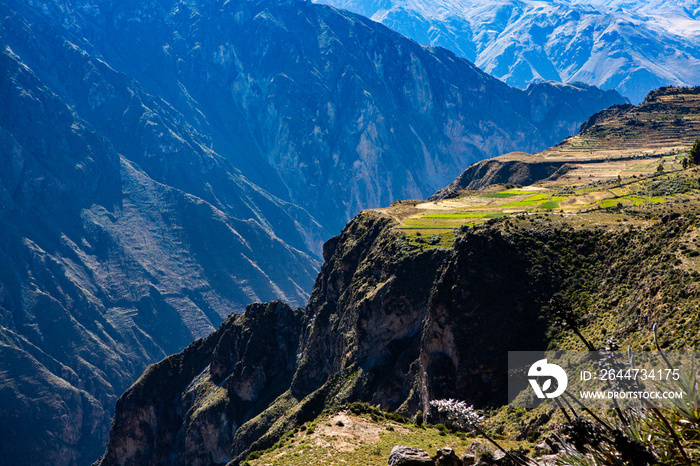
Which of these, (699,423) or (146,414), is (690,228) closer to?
(699,423)

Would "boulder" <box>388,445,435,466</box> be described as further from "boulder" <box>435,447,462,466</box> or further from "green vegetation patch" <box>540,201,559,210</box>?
"green vegetation patch" <box>540,201,559,210</box>

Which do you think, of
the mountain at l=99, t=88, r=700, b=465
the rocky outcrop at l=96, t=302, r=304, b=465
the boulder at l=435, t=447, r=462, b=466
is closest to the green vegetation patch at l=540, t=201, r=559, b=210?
the mountain at l=99, t=88, r=700, b=465

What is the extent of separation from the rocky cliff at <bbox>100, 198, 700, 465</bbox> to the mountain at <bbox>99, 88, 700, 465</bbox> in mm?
258

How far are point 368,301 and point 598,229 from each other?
129 feet

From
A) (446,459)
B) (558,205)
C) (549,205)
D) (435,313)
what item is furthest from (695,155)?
(446,459)

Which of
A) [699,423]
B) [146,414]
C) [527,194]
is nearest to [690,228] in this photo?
[699,423]

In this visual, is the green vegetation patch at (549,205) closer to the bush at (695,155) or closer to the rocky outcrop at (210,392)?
the bush at (695,155)

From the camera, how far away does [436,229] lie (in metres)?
110

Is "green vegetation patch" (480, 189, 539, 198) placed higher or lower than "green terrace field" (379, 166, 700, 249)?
higher

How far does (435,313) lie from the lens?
78.8 meters

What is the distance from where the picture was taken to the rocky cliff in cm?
6631

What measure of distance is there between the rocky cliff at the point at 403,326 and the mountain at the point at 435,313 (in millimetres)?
258

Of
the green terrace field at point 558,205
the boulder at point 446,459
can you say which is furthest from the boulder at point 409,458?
the green terrace field at point 558,205

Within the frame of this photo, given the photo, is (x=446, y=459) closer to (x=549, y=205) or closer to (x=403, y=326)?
(x=403, y=326)
